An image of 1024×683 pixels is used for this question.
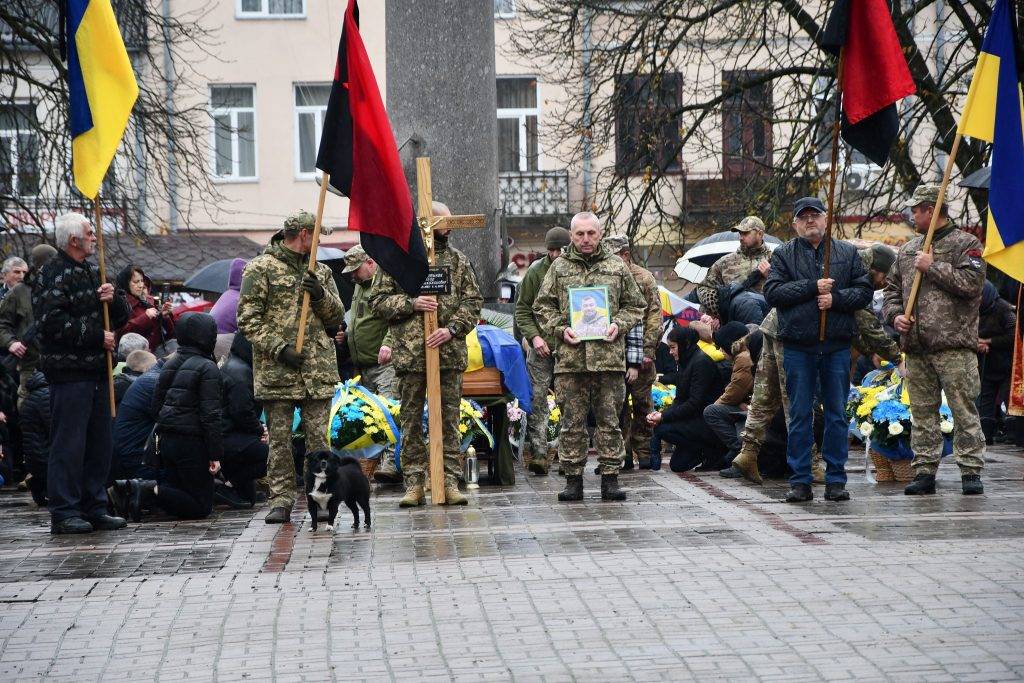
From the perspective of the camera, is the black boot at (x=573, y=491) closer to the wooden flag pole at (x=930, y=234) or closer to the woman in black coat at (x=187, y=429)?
the woman in black coat at (x=187, y=429)

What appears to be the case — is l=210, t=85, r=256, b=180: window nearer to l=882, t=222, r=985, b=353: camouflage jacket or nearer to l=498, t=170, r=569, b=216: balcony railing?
l=498, t=170, r=569, b=216: balcony railing

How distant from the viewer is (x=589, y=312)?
11234 mm


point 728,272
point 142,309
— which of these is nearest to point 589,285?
point 728,272

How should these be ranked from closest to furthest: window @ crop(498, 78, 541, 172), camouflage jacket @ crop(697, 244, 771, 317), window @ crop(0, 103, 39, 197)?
camouflage jacket @ crop(697, 244, 771, 317) < window @ crop(0, 103, 39, 197) < window @ crop(498, 78, 541, 172)

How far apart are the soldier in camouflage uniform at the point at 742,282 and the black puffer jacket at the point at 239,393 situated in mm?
4452

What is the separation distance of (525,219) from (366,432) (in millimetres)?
22275

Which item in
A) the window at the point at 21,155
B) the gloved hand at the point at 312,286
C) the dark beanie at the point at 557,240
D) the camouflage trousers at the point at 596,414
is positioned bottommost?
the camouflage trousers at the point at 596,414

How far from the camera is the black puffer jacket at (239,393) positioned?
11789 millimetres

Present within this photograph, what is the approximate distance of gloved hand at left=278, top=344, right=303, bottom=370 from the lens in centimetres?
1038

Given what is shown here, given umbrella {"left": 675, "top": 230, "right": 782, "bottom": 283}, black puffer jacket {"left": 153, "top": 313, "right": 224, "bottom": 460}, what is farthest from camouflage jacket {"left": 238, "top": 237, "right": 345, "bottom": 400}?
umbrella {"left": 675, "top": 230, "right": 782, "bottom": 283}

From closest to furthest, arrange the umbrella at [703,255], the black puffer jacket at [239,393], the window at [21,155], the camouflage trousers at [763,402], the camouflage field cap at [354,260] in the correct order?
the black puffer jacket at [239,393], the camouflage trousers at [763,402], the camouflage field cap at [354,260], the umbrella at [703,255], the window at [21,155]

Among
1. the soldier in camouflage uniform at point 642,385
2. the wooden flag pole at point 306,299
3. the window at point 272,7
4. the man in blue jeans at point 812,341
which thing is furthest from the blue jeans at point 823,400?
the window at point 272,7

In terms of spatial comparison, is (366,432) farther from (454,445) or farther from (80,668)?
(80,668)

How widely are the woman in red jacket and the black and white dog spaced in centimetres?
536
